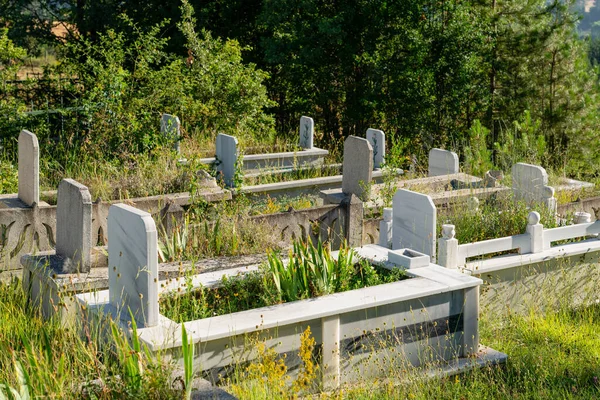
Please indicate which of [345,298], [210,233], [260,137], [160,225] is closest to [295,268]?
[345,298]

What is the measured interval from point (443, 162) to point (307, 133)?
2939 mm

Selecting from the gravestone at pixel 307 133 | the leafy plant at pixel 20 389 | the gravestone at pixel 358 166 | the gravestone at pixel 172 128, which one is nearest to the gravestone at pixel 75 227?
the leafy plant at pixel 20 389

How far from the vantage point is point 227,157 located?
11844 millimetres

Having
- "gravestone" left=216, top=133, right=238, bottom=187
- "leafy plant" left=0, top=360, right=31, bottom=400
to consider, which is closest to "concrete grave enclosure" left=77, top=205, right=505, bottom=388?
"leafy plant" left=0, top=360, right=31, bottom=400

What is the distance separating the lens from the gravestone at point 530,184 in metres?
9.61

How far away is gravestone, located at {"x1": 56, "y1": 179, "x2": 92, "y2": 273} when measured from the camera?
287 inches

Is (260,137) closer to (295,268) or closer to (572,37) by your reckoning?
(572,37)

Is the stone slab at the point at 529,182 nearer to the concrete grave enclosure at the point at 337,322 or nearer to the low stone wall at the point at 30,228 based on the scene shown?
the concrete grave enclosure at the point at 337,322

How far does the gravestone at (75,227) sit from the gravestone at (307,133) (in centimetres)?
698

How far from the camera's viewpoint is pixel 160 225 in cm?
895

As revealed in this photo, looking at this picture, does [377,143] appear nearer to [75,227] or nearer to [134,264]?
[75,227]

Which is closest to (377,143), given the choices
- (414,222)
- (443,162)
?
(443,162)

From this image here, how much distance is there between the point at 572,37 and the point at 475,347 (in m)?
10.7

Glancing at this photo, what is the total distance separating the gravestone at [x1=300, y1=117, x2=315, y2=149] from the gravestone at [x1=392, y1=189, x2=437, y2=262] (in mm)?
6207
